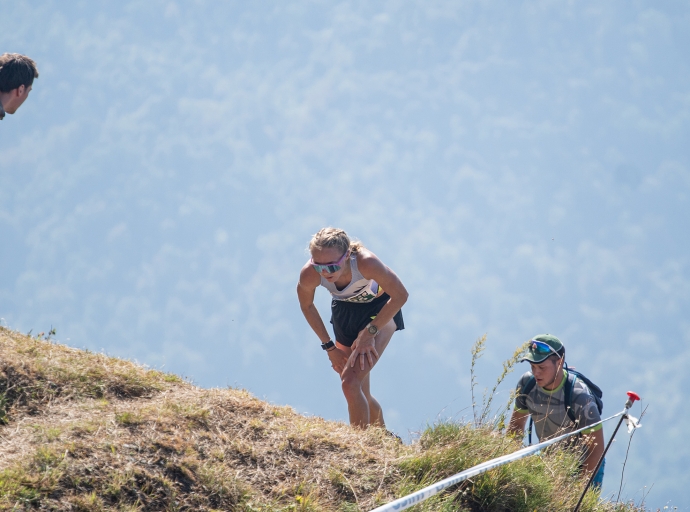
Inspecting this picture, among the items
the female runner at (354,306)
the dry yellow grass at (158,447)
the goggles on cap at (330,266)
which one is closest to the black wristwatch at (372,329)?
the female runner at (354,306)

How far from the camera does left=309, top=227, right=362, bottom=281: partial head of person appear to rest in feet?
23.2

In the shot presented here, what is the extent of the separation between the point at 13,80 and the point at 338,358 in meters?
3.94

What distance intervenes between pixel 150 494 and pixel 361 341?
2891mm

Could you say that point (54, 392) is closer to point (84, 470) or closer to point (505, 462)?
point (84, 470)

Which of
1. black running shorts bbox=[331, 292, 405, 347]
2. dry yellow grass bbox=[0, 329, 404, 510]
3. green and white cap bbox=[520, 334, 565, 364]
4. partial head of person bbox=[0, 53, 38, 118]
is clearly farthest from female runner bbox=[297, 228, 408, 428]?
partial head of person bbox=[0, 53, 38, 118]

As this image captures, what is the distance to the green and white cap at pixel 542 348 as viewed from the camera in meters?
6.84

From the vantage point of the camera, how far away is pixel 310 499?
5184 mm

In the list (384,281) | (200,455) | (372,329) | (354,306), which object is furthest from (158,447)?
(354,306)

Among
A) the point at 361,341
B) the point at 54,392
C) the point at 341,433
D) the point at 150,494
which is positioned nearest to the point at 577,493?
the point at 341,433

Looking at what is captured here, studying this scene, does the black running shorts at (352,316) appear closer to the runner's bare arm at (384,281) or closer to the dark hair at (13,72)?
the runner's bare arm at (384,281)

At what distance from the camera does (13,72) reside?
20.2 ft

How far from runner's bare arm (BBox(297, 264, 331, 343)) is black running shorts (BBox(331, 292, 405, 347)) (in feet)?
0.74

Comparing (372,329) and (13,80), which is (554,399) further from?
(13,80)

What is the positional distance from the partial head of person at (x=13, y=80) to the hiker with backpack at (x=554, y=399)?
4868 mm
